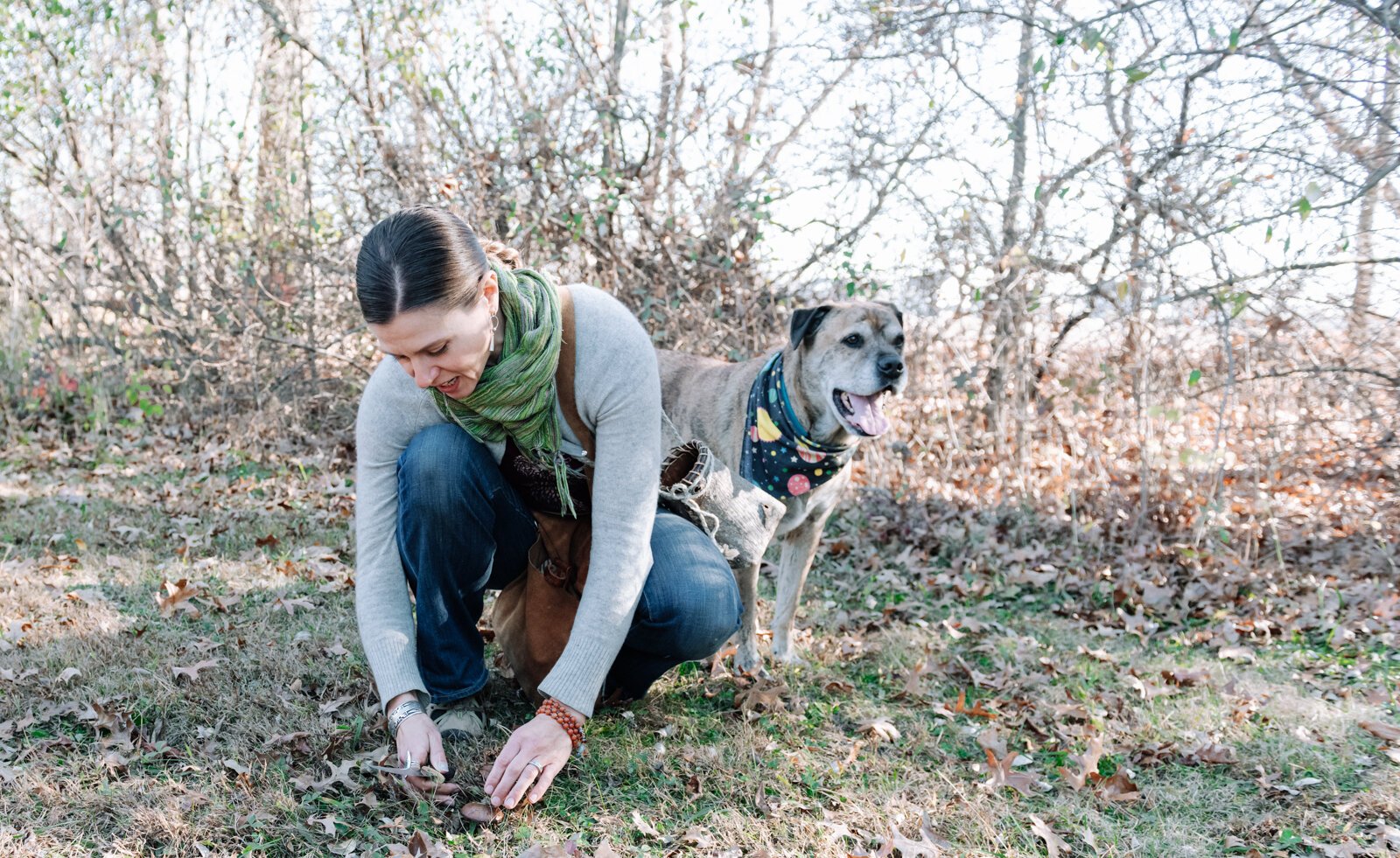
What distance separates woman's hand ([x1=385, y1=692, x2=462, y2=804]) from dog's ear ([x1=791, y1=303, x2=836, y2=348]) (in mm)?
2022

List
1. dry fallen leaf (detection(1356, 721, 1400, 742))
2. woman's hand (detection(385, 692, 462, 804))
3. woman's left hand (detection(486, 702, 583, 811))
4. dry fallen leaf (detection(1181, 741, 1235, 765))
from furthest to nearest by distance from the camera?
dry fallen leaf (detection(1356, 721, 1400, 742)), dry fallen leaf (detection(1181, 741, 1235, 765)), woman's hand (detection(385, 692, 462, 804)), woman's left hand (detection(486, 702, 583, 811))

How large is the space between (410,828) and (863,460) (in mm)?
4028

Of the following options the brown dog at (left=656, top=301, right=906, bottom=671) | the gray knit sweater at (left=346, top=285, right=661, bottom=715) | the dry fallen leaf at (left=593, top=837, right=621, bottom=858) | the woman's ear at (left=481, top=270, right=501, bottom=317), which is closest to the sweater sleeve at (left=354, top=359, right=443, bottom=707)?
the gray knit sweater at (left=346, top=285, right=661, bottom=715)

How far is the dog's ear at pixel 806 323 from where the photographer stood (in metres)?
3.75

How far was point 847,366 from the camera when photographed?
3680 mm

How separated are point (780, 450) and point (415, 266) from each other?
5.50ft


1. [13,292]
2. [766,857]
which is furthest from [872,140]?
[13,292]

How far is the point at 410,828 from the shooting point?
228 cm

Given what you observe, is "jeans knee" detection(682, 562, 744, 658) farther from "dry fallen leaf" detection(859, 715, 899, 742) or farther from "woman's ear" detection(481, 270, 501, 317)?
"woman's ear" detection(481, 270, 501, 317)

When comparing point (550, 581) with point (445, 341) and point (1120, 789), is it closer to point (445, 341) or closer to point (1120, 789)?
point (445, 341)

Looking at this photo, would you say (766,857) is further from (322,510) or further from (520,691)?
(322,510)

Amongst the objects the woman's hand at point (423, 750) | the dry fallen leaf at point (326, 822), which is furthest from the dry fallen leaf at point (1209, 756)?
the dry fallen leaf at point (326, 822)

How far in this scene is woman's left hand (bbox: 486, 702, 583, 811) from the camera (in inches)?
85.8

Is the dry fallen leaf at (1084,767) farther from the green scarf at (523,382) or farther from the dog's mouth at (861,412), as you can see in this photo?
the green scarf at (523,382)
